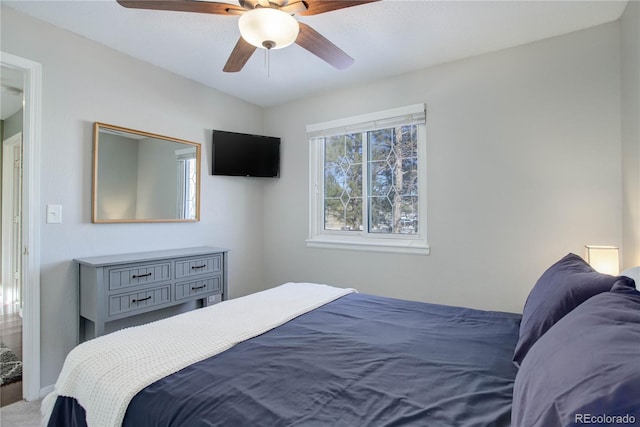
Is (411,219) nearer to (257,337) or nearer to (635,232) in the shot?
(635,232)

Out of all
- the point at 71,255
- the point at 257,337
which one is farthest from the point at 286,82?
the point at 257,337

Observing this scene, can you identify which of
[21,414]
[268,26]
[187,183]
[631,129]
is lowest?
[21,414]

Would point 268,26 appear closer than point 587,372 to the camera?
No

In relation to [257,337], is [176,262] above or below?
above

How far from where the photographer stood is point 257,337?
1.44m

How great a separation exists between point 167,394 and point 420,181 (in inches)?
102

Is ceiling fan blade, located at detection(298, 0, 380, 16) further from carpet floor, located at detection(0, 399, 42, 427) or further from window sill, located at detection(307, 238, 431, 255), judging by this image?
carpet floor, located at detection(0, 399, 42, 427)

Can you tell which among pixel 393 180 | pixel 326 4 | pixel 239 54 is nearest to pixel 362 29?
pixel 326 4

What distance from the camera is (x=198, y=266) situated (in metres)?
2.81

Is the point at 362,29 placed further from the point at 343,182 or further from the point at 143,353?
the point at 143,353

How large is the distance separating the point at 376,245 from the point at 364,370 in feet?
6.79

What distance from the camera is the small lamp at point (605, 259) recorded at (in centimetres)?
196

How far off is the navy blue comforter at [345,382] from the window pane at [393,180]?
1646 millimetres

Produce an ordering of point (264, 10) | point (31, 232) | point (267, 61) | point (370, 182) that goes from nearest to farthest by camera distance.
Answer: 1. point (264, 10)
2. point (31, 232)
3. point (267, 61)
4. point (370, 182)
